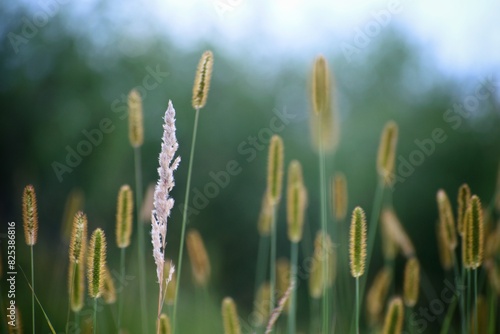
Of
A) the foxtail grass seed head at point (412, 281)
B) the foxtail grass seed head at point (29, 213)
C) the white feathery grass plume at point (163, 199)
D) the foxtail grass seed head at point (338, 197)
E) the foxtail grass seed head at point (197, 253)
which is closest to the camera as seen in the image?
the white feathery grass plume at point (163, 199)

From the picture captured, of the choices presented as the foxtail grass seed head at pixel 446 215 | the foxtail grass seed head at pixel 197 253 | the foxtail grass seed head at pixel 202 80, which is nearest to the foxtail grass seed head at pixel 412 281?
the foxtail grass seed head at pixel 446 215

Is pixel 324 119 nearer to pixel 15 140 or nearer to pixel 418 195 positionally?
pixel 15 140

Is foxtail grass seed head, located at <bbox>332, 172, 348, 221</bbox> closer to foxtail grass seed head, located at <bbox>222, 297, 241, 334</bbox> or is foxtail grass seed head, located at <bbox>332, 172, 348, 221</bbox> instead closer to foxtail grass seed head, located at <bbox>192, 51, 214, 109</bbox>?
foxtail grass seed head, located at <bbox>222, 297, 241, 334</bbox>

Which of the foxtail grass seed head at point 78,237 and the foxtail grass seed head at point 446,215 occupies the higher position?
the foxtail grass seed head at point 446,215

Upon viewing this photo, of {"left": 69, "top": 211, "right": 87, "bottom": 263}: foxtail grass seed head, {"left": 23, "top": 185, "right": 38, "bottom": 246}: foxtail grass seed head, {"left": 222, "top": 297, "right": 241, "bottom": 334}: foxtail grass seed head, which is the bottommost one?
{"left": 222, "top": 297, "right": 241, "bottom": 334}: foxtail grass seed head

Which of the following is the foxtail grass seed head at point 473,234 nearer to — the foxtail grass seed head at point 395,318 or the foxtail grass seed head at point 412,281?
the foxtail grass seed head at point 395,318

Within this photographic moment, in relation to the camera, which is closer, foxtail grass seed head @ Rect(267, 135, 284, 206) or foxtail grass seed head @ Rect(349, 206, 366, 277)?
foxtail grass seed head @ Rect(349, 206, 366, 277)

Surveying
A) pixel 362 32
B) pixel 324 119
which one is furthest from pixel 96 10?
pixel 324 119

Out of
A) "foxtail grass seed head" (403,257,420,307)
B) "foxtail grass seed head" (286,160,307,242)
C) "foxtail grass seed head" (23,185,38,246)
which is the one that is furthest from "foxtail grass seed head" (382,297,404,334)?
"foxtail grass seed head" (23,185,38,246)


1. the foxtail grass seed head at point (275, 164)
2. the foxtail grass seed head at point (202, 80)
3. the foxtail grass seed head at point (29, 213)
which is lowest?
the foxtail grass seed head at point (29, 213)
